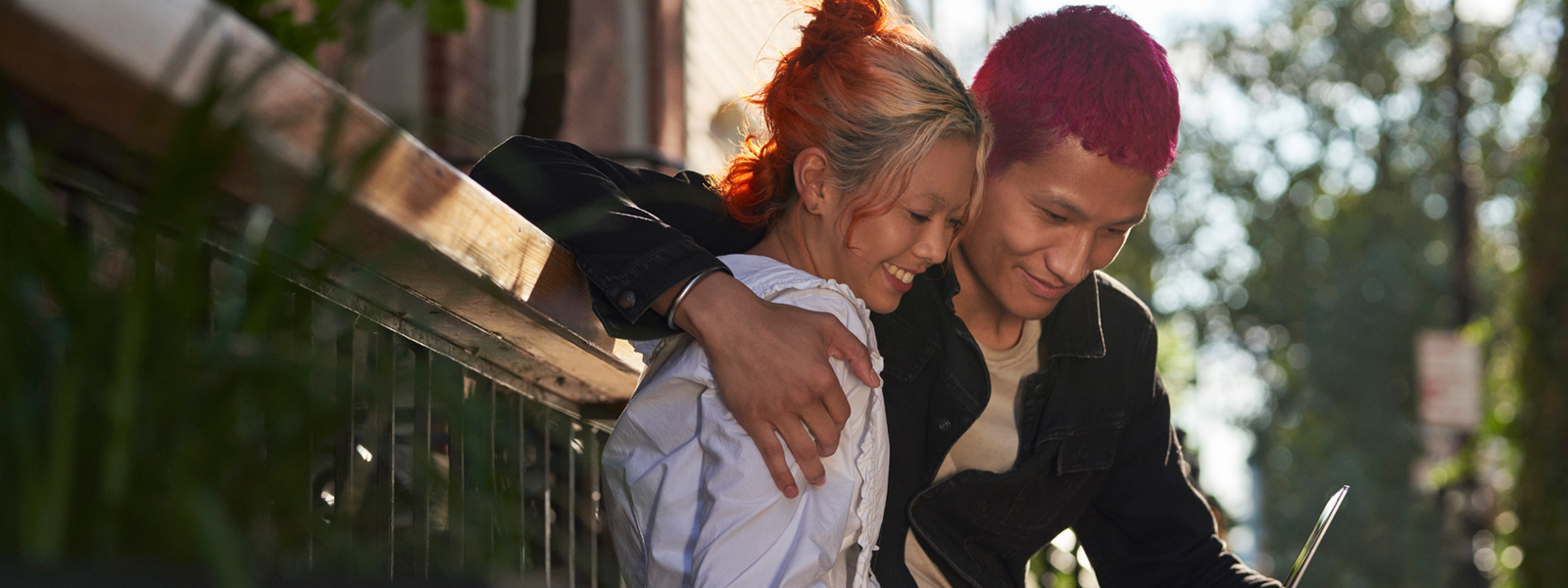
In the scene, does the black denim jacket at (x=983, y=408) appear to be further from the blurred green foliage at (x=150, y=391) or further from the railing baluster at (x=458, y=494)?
the blurred green foliage at (x=150, y=391)

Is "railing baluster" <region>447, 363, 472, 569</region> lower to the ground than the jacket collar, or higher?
higher

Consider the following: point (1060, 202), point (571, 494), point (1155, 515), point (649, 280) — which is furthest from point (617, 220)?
point (1155, 515)

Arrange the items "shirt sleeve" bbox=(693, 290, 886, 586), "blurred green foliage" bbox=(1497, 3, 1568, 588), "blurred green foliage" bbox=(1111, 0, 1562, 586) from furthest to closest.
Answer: "blurred green foliage" bbox=(1111, 0, 1562, 586), "blurred green foliage" bbox=(1497, 3, 1568, 588), "shirt sleeve" bbox=(693, 290, 886, 586)

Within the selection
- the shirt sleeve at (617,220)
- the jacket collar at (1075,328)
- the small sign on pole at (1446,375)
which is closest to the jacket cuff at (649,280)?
the shirt sleeve at (617,220)

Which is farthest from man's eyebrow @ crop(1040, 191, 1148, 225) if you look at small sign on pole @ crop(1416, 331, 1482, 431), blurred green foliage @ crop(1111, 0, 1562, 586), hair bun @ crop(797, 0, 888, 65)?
blurred green foliage @ crop(1111, 0, 1562, 586)

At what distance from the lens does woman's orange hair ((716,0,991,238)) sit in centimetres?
218

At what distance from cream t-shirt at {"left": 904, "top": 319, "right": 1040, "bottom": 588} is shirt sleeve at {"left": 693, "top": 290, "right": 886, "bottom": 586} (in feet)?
2.29

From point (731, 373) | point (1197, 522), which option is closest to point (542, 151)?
point (731, 373)

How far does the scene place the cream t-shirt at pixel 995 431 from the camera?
8.40 ft

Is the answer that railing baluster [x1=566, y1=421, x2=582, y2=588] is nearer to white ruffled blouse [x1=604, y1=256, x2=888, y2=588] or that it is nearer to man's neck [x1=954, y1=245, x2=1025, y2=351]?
white ruffled blouse [x1=604, y1=256, x2=888, y2=588]

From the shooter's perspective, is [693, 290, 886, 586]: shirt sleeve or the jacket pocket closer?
[693, 290, 886, 586]: shirt sleeve

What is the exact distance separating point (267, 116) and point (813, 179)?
137cm

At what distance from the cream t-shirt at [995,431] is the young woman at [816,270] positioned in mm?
532

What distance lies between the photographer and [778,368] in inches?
67.8
